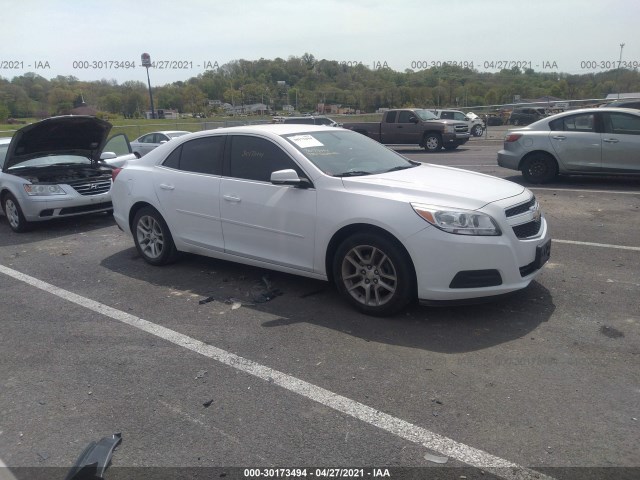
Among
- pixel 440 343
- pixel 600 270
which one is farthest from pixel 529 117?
pixel 440 343

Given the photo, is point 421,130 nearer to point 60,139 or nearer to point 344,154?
point 60,139

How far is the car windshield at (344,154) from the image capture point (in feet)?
17.5

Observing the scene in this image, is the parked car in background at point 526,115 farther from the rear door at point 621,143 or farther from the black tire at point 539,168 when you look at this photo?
the rear door at point 621,143

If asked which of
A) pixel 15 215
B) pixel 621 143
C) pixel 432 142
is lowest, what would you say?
pixel 432 142

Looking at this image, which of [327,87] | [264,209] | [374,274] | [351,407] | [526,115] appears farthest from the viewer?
[327,87]

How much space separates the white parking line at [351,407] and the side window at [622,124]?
9.52 metres

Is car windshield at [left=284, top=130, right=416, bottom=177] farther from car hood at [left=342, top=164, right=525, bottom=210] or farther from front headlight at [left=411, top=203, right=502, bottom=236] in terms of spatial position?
front headlight at [left=411, top=203, right=502, bottom=236]

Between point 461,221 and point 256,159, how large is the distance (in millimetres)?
2220

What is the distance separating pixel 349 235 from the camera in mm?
4926

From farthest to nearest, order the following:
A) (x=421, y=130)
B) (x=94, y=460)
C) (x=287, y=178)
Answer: (x=421, y=130)
(x=287, y=178)
(x=94, y=460)

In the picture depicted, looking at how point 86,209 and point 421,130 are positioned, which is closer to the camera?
point 86,209

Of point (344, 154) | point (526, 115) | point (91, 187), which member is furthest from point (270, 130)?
point (526, 115)

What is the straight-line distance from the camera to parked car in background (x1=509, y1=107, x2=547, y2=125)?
33725mm

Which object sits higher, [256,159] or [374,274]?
[256,159]
